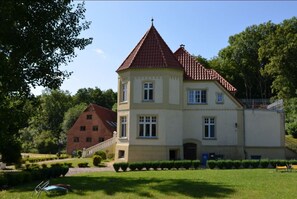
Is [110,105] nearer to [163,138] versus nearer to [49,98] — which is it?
[49,98]

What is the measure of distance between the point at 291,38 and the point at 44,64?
40.6 meters

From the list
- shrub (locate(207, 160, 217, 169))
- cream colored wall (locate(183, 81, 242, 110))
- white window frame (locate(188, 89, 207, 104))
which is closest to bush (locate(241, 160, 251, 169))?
shrub (locate(207, 160, 217, 169))

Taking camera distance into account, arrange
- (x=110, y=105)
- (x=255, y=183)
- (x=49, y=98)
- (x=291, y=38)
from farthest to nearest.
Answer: (x=110, y=105) < (x=49, y=98) < (x=291, y=38) < (x=255, y=183)

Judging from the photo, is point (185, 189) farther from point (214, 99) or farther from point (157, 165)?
point (214, 99)

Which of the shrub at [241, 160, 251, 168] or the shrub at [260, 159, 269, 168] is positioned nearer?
the shrub at [260, 159, 269, 168]

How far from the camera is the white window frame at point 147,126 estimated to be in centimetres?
3092

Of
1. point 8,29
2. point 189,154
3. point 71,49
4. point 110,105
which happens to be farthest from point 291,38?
point 110,105

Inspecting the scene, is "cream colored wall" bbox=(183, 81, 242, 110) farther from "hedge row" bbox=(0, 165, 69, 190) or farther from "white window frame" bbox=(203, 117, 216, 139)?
"hedge row" bbox=(0, 165, 69, 190)

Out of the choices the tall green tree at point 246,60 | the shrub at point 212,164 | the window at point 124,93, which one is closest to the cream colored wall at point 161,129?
the window at point 124,93

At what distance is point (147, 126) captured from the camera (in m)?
31.1

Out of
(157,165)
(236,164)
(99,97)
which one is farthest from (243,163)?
(99,97)

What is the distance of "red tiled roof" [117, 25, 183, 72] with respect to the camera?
103 ft

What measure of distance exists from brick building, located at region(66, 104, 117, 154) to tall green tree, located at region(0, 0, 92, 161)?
34023 millimetres

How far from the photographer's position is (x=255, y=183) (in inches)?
678
